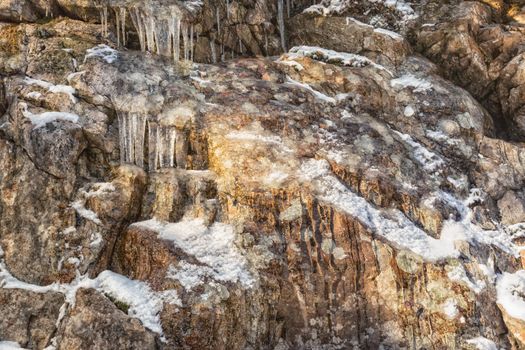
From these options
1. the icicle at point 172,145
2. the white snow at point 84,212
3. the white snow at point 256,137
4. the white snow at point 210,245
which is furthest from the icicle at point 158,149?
the white snow at point 84,212

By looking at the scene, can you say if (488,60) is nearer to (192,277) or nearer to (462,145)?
(462,145)

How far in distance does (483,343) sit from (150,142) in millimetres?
10433

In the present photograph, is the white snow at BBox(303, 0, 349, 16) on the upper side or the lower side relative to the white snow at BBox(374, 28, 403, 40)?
upper

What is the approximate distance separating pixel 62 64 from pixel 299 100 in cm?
790

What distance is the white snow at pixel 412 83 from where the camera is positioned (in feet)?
52.2

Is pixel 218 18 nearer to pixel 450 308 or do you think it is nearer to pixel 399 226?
pixel 399 226

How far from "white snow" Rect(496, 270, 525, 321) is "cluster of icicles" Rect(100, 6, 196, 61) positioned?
41.4ft

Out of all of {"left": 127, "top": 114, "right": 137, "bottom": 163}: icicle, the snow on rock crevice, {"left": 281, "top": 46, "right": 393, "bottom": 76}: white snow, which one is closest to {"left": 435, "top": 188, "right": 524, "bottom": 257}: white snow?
the snow on rock crevice

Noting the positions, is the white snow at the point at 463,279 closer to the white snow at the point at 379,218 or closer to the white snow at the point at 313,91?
the white snow at the point at 379,218

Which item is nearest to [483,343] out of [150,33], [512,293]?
[512,293]

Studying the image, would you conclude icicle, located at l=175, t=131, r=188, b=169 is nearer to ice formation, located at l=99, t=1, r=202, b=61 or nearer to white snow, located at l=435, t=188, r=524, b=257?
ice formation, located at l=99, t=1, r=202, b=61

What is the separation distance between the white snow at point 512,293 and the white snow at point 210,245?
6795mm

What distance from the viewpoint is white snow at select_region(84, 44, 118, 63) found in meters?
13.3

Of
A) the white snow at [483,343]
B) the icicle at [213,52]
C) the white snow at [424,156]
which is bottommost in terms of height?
the white snow at [483,343]
